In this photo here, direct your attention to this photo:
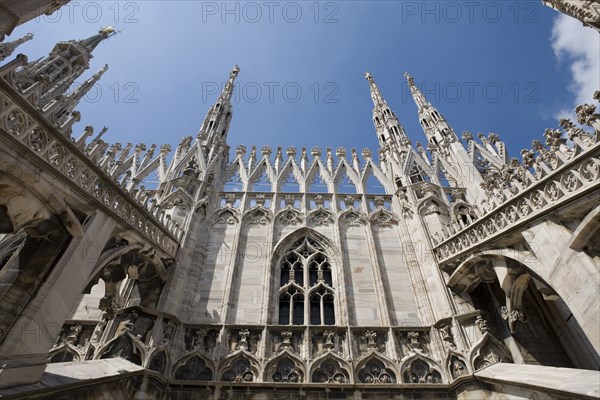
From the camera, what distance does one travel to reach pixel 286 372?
7883mm

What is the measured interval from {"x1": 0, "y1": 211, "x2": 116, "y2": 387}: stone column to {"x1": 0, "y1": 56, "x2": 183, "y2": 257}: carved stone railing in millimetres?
543

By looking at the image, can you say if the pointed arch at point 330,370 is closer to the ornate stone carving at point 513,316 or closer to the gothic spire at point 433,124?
the ornate stone carving at point 513,316

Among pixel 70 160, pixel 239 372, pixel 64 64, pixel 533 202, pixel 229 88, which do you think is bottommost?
pixel 239 372

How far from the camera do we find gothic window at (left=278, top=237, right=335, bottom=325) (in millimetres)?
9477

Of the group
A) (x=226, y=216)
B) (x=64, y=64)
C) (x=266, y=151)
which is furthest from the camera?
(x=64, y=64)

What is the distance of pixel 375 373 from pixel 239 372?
2993mm

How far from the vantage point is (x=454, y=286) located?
29.1ft

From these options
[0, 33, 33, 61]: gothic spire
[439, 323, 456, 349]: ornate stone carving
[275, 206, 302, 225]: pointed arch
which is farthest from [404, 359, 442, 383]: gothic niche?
[0, 33, 33, 61]: gothic spire

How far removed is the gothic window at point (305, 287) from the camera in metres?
9.48

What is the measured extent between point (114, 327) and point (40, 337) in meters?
2.76

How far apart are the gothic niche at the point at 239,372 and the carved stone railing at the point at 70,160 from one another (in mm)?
3256

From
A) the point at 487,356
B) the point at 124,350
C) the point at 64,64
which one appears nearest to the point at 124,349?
the point at 124,350

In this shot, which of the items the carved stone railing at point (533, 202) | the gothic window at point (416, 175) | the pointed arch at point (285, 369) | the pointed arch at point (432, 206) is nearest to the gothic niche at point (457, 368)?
the carved stone railing at point (533, 202)

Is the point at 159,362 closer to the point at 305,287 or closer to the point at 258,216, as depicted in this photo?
the point at 305,287
